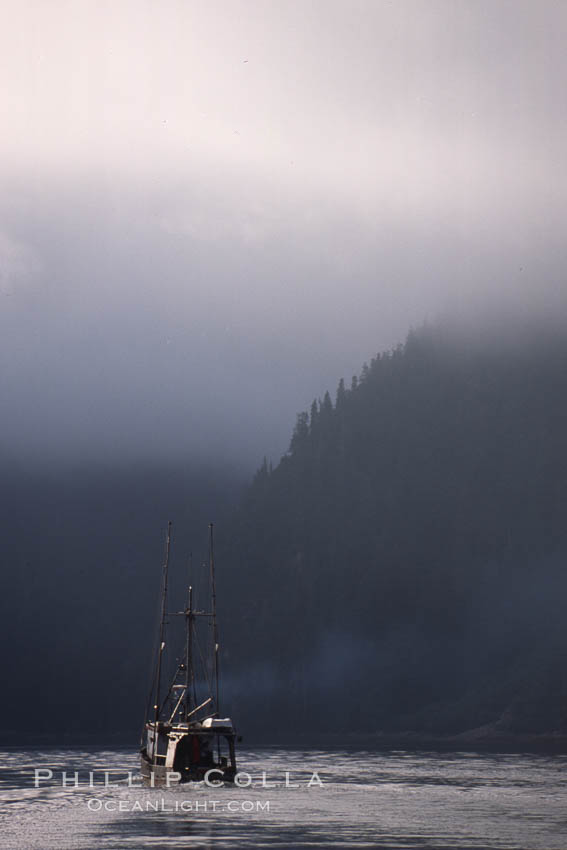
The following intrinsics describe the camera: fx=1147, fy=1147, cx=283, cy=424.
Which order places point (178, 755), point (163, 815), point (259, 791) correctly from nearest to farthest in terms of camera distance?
point (163, 815) → point (178, 755) → point (259, 791)

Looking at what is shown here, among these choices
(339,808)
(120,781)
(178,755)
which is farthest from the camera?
(120,781)

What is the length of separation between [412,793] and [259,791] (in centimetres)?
2503

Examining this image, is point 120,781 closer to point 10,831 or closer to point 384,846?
point 10,831

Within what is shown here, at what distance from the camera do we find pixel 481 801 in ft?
527

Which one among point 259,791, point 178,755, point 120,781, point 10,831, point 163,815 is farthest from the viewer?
point 120,781

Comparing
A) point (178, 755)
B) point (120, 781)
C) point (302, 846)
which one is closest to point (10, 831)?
point (302, 846)

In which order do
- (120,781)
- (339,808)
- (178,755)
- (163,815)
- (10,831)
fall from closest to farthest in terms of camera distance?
(10,831) → (163,815) → (339,808) → (178,755) → (120,781)

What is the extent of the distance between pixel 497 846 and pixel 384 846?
10.6 metres

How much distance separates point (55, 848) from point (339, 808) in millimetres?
53949

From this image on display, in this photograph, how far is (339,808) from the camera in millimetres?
146125

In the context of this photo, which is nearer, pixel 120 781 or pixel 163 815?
pixel 163 815

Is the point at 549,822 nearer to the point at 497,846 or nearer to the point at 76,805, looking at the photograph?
the point at 497,846

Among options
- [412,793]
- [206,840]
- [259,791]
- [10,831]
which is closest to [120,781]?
[259,791]

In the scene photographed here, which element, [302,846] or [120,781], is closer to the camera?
[302,846]
